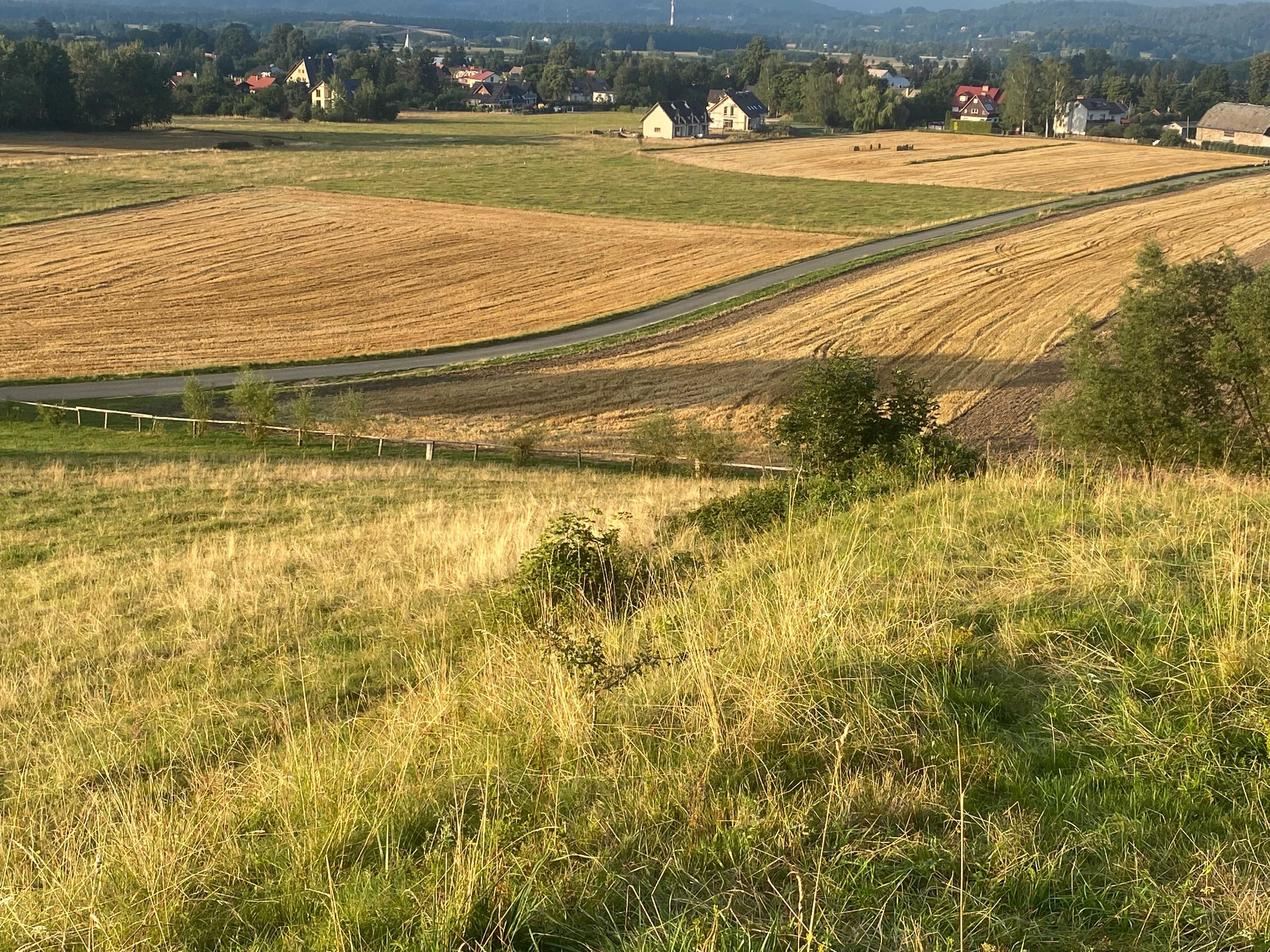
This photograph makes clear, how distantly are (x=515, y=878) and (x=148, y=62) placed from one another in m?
130

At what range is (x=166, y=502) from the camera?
20.0 meters

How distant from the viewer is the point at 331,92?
151 metres

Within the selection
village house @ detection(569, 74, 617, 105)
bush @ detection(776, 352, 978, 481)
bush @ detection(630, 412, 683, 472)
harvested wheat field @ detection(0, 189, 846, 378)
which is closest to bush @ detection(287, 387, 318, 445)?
harvested wheat field @ detection(0, 189, 846, 378)

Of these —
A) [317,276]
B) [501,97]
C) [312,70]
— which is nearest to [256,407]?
[317,276]

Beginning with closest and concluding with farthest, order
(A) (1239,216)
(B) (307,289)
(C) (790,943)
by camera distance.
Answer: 1. (C) (790,943)
2. (B) (307,289)
3. (A) (1239,216)

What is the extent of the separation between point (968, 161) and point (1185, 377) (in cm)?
9356

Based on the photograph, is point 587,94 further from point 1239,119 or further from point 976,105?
point 1239,119

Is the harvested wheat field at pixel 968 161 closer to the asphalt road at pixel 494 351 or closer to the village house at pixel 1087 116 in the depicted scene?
the village house at pixel 1087 116

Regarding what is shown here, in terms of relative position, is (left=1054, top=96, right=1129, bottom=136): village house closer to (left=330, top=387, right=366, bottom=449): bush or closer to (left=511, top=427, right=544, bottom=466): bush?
(left=511, top=427, right=544, bottom=466): bush

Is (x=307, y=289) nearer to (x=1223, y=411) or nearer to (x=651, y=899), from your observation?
(x=1223, y=411)

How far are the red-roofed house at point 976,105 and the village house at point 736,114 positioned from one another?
96.4 feet

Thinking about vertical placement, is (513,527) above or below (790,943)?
below

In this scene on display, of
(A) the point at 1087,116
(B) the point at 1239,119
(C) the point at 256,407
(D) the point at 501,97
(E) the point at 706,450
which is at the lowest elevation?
(E) the point at 706,450

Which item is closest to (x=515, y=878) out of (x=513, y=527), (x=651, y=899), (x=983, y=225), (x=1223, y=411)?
(x=651, y=899)
